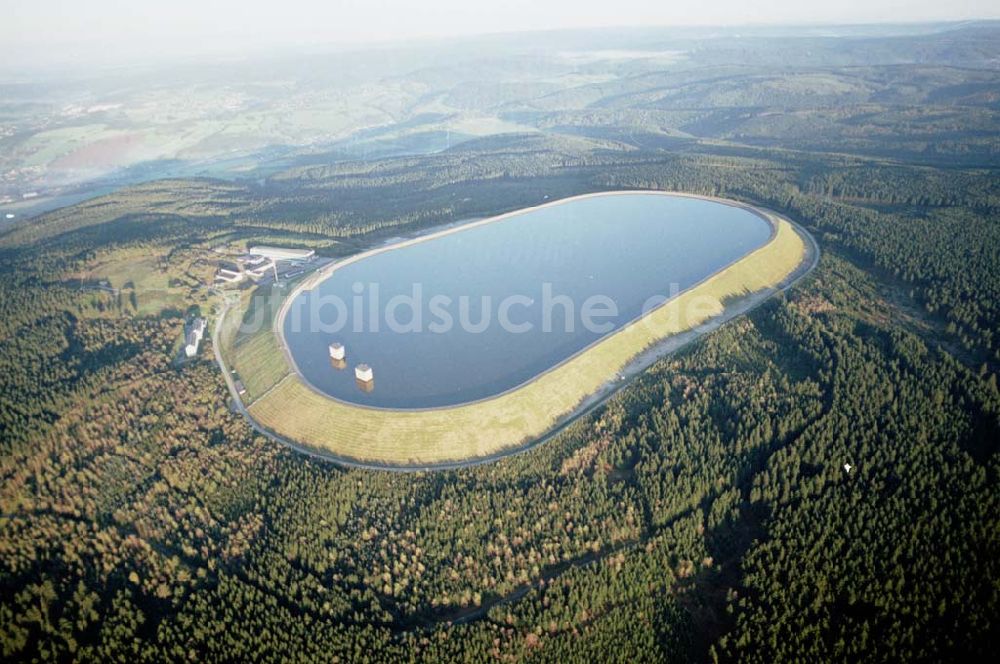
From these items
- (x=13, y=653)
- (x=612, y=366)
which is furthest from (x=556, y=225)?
(x=13, y=653)

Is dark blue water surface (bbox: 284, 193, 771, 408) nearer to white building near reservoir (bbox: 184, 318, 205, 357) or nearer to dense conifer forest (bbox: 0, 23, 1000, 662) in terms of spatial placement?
dense conifer forest (bbox: 0, 23, 1000, 662)

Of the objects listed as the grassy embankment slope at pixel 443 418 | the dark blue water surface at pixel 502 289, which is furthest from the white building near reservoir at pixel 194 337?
the grassy embankment slope at pixel 443 418

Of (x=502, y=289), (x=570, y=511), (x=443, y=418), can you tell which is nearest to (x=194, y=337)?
(x=443, y=418)

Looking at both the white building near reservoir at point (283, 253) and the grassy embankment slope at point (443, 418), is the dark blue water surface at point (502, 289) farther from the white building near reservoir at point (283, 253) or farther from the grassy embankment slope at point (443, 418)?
the white building near reservoir at point (283, 253)

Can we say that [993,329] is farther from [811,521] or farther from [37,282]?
[37,282]

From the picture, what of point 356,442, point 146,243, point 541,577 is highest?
point 146,243

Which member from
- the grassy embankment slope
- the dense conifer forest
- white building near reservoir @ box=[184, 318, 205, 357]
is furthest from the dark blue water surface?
white building near reservoir @ box=[184, 318, 205, 357]

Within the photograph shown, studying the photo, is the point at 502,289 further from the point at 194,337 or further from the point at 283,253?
the point at 283,253
